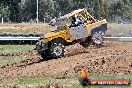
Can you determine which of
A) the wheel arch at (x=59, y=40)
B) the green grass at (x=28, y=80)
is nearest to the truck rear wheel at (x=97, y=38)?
the wheel arch at (x=59, y=40)

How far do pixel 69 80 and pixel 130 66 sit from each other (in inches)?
110

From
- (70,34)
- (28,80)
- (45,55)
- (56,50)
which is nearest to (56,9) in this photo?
(70,34)

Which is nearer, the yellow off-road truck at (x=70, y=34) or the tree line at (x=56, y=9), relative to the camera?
the yellow off-road truck at (x=70, y=34)

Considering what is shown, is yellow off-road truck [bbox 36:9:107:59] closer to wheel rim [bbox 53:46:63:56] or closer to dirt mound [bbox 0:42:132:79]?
wheel rim [bbox 53:46:63:56]

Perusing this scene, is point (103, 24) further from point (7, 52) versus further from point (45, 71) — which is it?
point (45, 71)

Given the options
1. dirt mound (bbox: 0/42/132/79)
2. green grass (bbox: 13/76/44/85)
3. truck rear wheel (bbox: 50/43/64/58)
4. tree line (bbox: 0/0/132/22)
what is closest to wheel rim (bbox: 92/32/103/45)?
truck rear wheel (bbox: 50/43/64/58)

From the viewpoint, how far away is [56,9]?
277 feet

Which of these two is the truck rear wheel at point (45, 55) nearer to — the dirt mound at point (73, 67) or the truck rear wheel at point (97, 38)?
the dirt mound at point (73, 67)

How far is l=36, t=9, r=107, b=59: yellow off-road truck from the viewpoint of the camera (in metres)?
21.6

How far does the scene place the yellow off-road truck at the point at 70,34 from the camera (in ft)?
70.8

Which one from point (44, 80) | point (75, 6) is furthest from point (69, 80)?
point (75, 6)

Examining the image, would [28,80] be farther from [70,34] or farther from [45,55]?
[70,34]

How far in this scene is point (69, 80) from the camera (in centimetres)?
1493

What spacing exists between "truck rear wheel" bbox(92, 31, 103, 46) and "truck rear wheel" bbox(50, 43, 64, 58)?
3.10 meters
